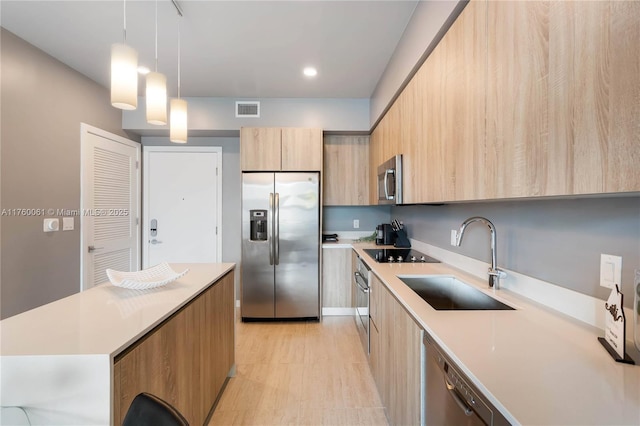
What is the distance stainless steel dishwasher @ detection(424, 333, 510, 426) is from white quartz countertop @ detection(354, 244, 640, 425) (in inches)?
1.8

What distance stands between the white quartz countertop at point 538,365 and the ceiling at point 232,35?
200cm

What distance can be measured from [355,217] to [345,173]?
2.17ft

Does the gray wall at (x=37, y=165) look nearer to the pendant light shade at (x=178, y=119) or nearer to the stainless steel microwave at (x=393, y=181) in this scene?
the pendant light shade at (x=178, y=119)

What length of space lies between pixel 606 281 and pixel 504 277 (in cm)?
53

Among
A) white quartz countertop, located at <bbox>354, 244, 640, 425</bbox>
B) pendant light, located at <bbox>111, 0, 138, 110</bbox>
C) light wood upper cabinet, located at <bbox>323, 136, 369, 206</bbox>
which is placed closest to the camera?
white quartz countertop, located at <bbox>354, 244, 640, 425</bbox>

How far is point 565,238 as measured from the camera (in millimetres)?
1145

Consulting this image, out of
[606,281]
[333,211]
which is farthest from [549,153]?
[333,211]

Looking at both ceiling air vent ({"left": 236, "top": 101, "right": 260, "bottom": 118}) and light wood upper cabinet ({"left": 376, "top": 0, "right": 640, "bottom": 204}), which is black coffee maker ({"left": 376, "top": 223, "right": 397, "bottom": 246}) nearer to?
light wood upper cabinet ({"left": 376, "top": 0, "right": 640, "bottom": 204})

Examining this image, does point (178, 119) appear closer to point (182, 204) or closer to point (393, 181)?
point (393, 181)

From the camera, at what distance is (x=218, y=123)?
343 cm

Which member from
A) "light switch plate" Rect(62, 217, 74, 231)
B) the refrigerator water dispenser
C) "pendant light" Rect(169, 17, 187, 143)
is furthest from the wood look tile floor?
"light switch plate" Rect(62, 217, 74, 231)

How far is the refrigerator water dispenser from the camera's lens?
10.6 feet

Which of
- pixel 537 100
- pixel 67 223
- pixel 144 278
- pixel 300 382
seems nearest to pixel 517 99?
pixel 537 100

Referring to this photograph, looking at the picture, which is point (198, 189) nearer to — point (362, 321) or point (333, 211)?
point (333, 211)
